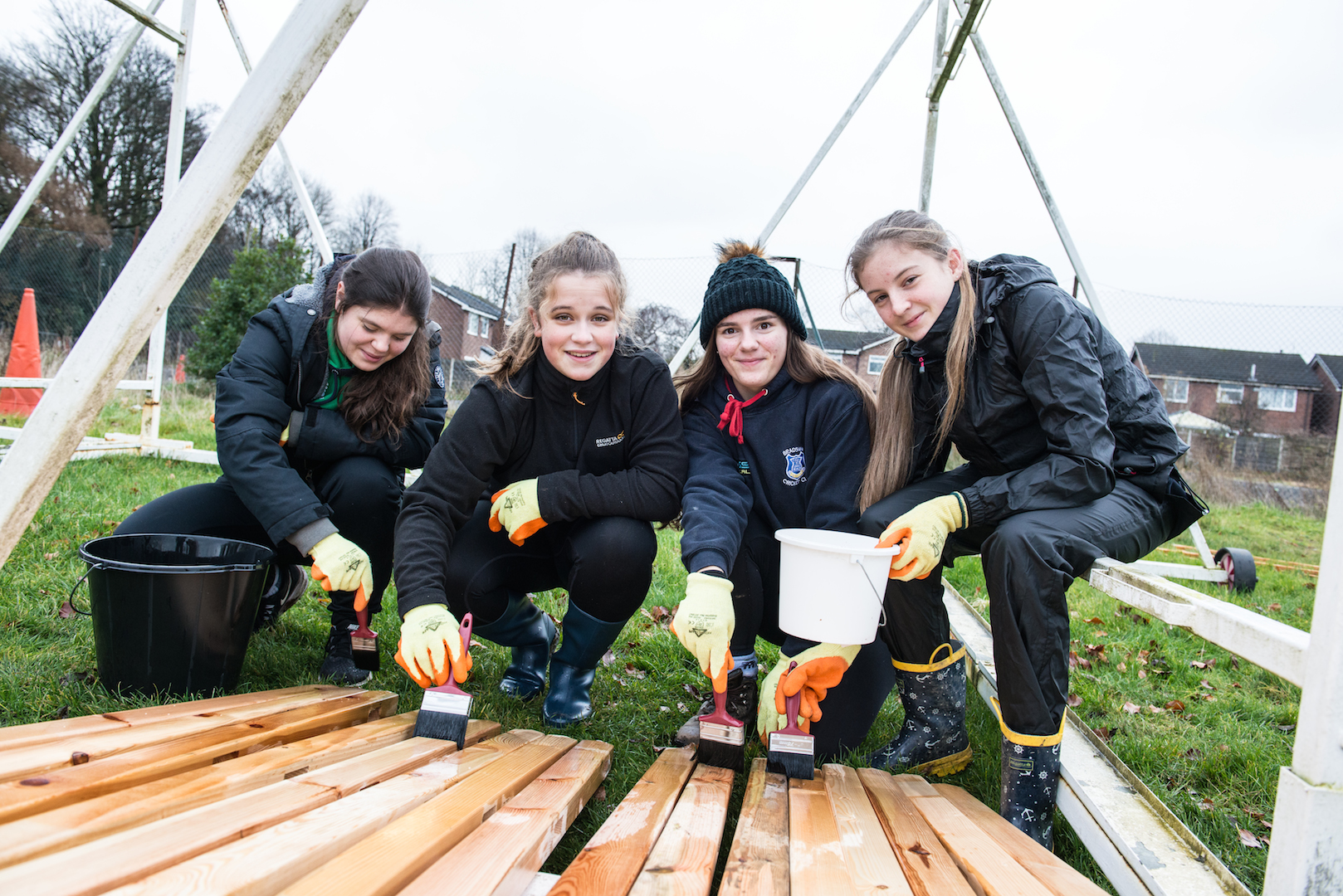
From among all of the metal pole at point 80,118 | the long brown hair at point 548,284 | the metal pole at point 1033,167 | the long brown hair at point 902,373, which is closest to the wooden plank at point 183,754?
the long brown hair at point 548,284

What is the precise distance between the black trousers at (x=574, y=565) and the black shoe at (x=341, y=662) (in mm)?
437

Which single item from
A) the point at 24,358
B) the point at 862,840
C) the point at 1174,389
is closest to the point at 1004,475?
the point at 862,840

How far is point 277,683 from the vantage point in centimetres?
236

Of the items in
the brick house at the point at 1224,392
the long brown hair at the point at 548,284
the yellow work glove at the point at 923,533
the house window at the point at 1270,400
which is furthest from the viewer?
the house window at the point at 1270,400

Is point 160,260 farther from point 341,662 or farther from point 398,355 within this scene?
point 341,662

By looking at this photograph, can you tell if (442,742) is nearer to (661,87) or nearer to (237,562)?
(237,562)

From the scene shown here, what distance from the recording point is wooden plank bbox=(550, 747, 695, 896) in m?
1.18

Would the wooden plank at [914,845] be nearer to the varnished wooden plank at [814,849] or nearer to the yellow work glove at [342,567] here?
the varnished wooden plank at [814,849]

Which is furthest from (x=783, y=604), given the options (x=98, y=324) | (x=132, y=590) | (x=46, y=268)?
(x=46, y=268)

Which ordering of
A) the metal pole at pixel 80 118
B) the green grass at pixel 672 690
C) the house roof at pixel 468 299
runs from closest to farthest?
the green grass at pixel 672 690 < the metal pole at pixel 80 118 < the house roof at pixel 468 299

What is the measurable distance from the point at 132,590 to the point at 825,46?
4539mm

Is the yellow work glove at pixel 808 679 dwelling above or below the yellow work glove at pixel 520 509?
below

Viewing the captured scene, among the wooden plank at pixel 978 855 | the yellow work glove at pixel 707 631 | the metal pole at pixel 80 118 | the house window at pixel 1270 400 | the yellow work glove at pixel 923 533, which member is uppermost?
the house window at pixel 1270 400

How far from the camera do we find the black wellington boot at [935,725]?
2061 mm
